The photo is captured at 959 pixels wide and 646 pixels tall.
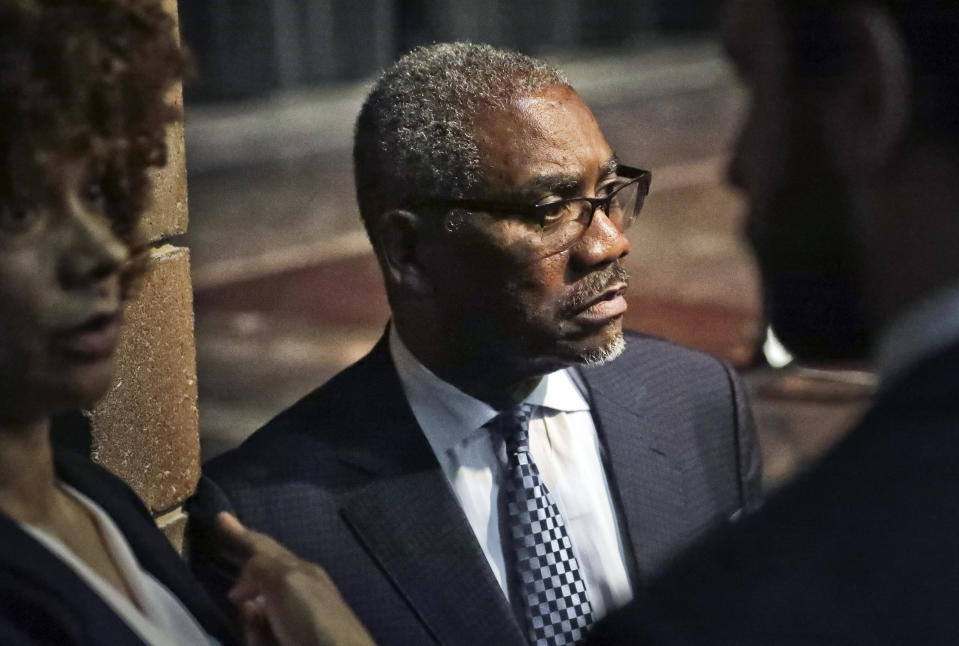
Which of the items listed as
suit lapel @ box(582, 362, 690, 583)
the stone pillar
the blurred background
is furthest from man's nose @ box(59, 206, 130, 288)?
the blurred background

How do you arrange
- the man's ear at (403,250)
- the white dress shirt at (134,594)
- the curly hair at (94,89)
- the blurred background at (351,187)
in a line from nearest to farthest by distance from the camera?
the curly hair at (94,89)
the white dress shirt at (134,594)
the man's ear at (403,250)
the blurred background at (351,187)

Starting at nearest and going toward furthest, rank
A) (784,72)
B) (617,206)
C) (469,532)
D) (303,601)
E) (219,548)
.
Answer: (784,72) < (303,601) < (219,548) < (469,532) < (617,206)

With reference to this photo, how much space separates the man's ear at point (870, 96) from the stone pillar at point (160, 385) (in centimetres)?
126

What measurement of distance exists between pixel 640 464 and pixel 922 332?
3.77ft

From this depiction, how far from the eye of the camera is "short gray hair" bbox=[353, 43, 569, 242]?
8.07 feet

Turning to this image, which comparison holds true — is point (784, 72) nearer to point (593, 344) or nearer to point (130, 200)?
point (130, 200)

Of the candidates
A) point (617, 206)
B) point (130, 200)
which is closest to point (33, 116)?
point (130, 200)

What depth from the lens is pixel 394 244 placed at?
8.50 feet

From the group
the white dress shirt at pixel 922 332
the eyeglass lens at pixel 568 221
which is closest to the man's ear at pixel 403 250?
the eyeglass lens at pixel 568 221

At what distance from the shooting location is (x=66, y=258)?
1.49 metres

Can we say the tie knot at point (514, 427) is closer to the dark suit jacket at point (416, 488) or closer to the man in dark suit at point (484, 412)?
the man in dark suit at point (484, 412)

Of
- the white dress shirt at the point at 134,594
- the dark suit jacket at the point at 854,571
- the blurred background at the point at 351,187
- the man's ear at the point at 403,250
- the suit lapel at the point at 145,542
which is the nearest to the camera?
the dark suit jacket at the point at 854,571

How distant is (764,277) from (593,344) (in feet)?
2.75

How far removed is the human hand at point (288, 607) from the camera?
1734 mm
